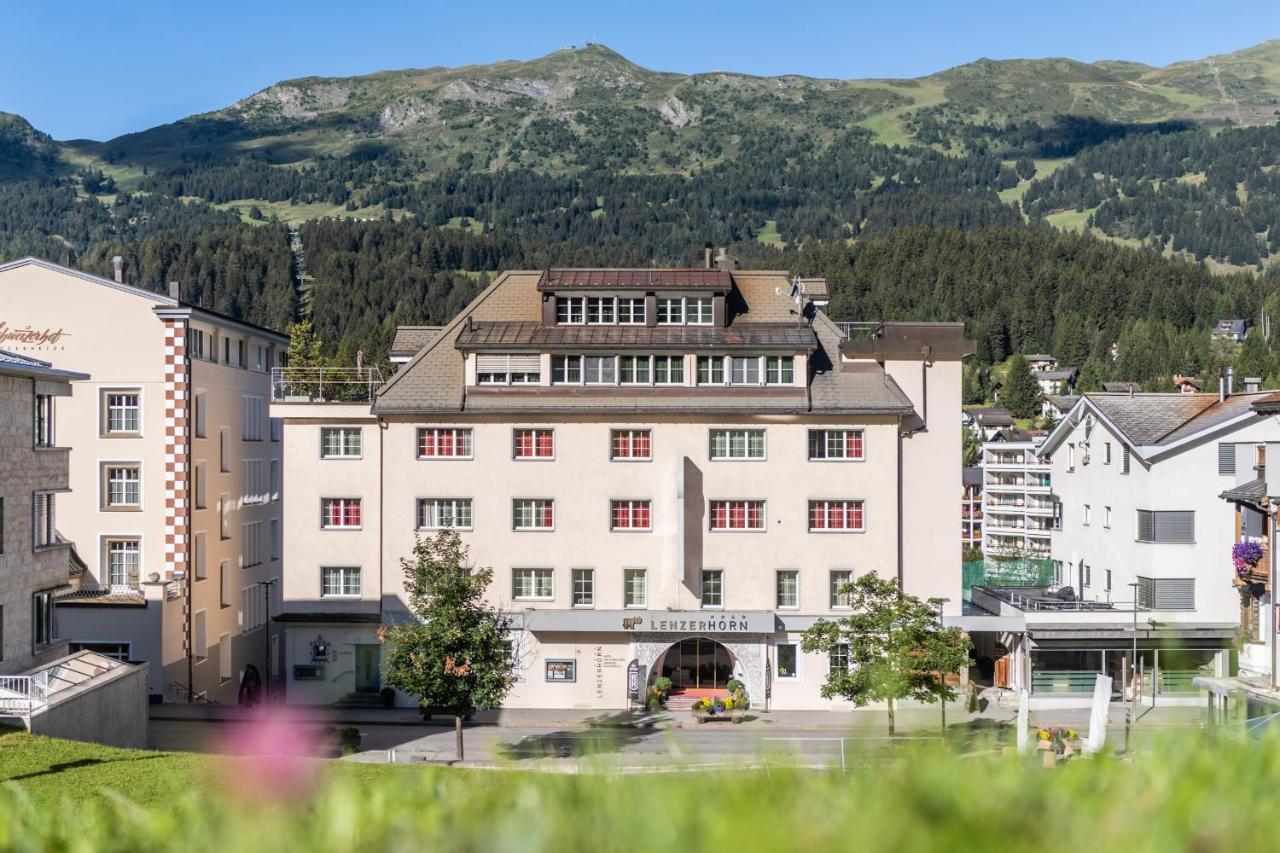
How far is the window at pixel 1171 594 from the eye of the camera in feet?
174

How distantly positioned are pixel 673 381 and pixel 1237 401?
25.2 metres

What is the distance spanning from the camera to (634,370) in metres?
51.9

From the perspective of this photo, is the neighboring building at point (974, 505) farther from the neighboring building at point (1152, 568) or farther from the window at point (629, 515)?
the window at point (629, 515)

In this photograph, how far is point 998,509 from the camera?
162 metres

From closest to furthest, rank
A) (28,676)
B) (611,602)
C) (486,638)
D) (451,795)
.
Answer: (451,795), (28,676), (486,638), (611,602)

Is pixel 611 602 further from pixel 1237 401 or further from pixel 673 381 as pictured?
pixel 1237 401

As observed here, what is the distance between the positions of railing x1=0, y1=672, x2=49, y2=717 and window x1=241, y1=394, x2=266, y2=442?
28273 millimetres

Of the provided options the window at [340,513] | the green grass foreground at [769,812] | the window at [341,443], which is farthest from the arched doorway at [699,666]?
the green grass foreground at [769,812]

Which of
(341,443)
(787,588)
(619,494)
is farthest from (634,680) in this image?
(341,443)

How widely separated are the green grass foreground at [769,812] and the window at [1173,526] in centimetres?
5193

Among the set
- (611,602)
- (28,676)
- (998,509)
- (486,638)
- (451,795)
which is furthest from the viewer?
(998,509)

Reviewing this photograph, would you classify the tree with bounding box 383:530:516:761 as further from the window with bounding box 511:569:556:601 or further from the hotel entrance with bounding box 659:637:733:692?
the hotel entrance with bounding box 659:637:733:692

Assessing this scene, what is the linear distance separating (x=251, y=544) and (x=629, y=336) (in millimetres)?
21699

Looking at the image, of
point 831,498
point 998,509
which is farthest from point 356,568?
point 998,509
